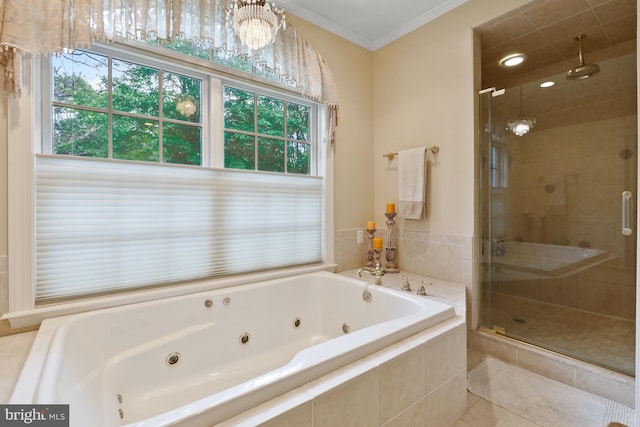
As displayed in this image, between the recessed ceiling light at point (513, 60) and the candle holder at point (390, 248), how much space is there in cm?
164

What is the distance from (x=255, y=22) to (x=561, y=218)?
95.6 inches

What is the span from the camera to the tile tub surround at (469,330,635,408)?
153cm

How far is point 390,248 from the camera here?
243cm

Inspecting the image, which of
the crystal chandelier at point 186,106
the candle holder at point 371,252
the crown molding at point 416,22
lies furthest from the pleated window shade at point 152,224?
the crown molding at point 416,22

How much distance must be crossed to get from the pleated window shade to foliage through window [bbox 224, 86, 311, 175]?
13 cm

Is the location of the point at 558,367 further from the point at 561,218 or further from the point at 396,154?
the point at 396,154

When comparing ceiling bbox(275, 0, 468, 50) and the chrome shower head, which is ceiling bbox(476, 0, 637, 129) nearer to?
the chrome shower head

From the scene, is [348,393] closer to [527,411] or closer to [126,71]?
[527,411]

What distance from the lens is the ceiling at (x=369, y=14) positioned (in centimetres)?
212

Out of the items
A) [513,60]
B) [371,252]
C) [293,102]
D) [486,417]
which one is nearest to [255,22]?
[293,102]

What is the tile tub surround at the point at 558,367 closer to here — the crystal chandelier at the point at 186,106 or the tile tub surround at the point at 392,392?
the tile tub surround at the point at 392,392

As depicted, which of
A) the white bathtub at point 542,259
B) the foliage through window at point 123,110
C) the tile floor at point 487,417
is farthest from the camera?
the white bathtub at point 542,259

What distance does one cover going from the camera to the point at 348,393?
960 millimetres

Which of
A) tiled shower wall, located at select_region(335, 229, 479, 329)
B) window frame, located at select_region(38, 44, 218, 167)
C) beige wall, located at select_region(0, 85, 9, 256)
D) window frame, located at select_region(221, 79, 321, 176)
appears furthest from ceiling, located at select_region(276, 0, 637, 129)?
beige wall, located at select_region(0, 85, 9, 256)
